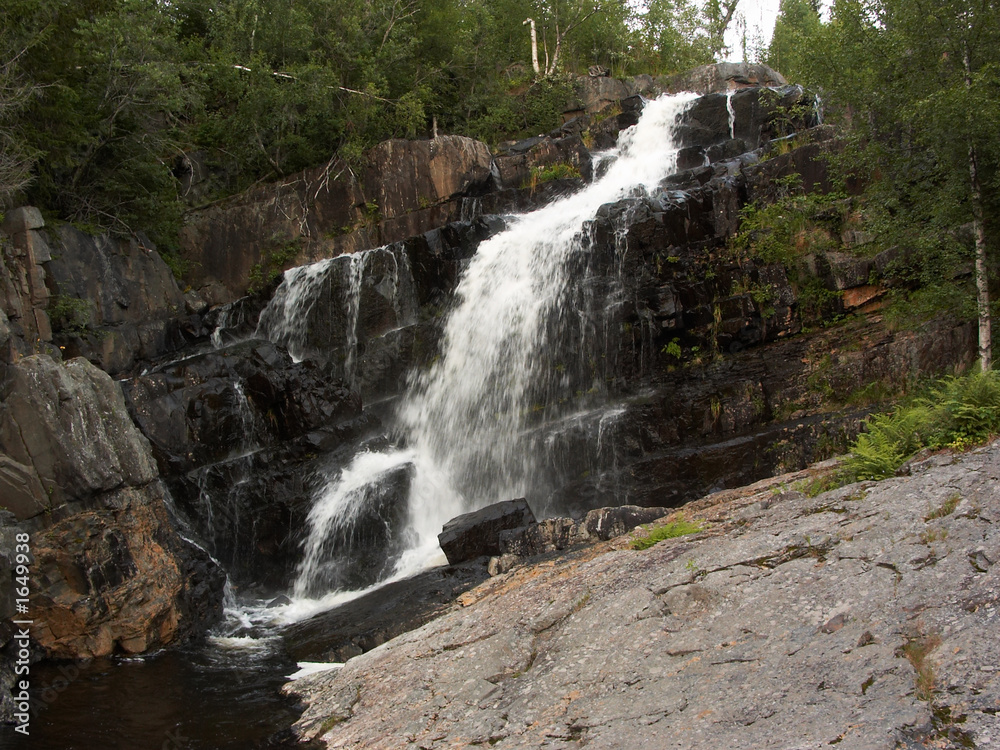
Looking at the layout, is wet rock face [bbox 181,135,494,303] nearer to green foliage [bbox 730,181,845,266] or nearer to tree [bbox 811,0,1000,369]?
green foliage [bbox 730,181,845,266]

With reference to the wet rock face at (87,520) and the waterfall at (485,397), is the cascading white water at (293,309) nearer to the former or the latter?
the waterfall at (485,397)

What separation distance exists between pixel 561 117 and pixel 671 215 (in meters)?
12.8

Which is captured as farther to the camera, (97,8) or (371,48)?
(371,48)

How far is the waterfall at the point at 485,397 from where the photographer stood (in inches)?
542

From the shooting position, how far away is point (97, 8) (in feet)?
59.6

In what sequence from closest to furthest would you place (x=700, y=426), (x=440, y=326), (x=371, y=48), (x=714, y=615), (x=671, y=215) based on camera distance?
(x=714, y=615)
(x=700, y=426)
(x=671, y=215)
(x=440, y=326)
(x=371, y=48)

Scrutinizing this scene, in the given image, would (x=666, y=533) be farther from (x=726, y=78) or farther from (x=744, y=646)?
(x=726, y=78)

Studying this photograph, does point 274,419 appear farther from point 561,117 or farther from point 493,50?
point 493,50

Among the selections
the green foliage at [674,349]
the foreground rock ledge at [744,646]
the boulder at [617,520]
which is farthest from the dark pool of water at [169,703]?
the green foliage at [674,349]

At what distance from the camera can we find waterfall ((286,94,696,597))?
1376cm

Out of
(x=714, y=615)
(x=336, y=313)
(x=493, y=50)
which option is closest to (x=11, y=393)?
(x=336, y=313)

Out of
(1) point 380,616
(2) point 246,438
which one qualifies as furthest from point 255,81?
(1) point 380,616

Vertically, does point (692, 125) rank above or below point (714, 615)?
above

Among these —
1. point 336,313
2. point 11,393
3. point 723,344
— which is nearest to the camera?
point 11,393
